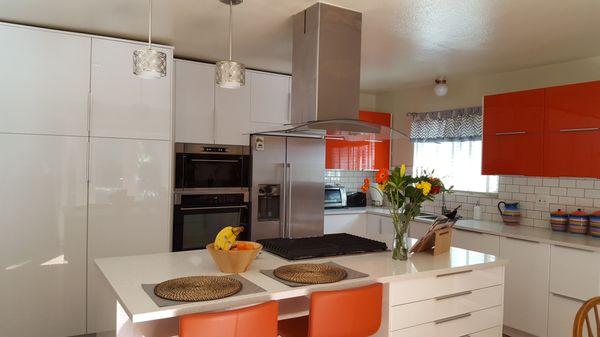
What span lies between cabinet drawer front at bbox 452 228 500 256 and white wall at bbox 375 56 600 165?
150 cm

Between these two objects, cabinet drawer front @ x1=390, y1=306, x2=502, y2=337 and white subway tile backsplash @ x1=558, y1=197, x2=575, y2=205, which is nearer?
cabinet drawer front @ x1=390, y1=306, x2=502, y2=337

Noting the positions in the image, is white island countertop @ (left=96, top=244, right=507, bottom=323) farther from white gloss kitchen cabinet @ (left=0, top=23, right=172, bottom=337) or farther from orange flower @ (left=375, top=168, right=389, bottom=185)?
white gloss kitchen cabinet @ (left=0, top=23, right=172, bottom=337)

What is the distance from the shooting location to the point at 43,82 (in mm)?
3219

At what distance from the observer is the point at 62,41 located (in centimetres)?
328

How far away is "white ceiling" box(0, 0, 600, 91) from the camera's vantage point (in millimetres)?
2689

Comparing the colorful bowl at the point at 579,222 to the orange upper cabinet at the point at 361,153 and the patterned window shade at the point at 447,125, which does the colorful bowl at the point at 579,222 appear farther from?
Answer: the orange upper cabinet at the point at 361,153

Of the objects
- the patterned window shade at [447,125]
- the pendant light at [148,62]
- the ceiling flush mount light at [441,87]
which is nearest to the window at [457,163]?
the patterned window shade at [447,125]

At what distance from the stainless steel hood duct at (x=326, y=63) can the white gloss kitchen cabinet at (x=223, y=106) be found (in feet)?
4.94

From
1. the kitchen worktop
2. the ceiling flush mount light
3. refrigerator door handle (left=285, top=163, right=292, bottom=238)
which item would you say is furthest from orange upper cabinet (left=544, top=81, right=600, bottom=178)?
refrigerator door handle (left=285, top=163, right=292, bottom=238)

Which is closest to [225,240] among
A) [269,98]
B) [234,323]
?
[234,323]

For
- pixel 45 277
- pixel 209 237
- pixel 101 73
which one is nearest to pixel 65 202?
pixel 45 277

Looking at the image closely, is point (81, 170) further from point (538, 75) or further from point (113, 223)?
point (538, 75)

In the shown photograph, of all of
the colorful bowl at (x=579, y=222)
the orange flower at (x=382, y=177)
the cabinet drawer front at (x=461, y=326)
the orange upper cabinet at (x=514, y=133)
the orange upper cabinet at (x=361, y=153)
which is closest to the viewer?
the cabinet drawer front at (x=461, y=326)

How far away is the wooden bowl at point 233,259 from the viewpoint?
211 cm
